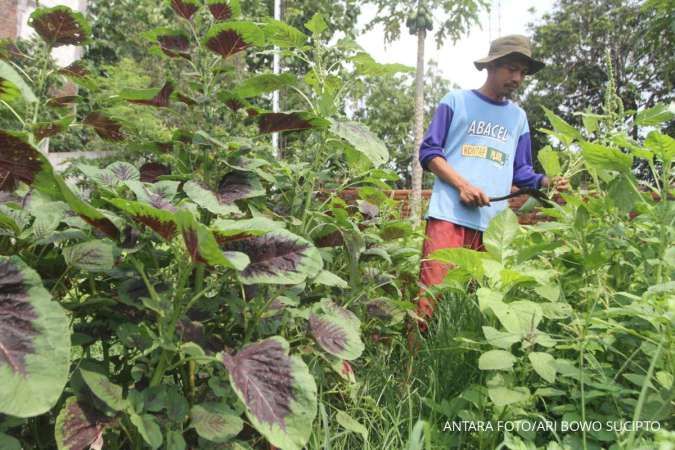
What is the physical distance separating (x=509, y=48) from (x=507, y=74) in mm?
122

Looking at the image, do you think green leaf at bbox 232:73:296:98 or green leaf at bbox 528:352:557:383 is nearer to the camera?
green leaf at bbox 528:352:557:383

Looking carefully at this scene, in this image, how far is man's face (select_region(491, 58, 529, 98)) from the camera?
100 inches

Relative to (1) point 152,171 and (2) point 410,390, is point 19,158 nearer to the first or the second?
(1) point 152,171

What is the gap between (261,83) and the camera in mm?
1394

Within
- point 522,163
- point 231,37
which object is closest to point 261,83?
point 231,37

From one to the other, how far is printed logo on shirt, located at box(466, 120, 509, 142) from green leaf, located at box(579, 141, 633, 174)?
51.7 inches

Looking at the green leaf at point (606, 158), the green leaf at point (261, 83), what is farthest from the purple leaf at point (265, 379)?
the green leaf at point (606, 158)

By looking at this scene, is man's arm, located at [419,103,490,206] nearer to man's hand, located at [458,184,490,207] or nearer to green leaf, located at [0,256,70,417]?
man's hand, located at [458,184,490,207]

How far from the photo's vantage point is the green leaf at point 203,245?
33.4 inches

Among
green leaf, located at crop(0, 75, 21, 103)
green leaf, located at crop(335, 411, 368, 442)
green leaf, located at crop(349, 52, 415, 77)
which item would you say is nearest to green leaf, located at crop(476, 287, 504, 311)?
green leaf, located at crop(335, 411, 368, 442)

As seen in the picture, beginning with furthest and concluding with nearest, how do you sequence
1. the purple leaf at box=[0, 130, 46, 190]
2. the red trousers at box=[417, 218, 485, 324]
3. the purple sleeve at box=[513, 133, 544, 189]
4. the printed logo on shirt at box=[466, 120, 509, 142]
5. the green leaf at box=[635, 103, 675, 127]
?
1. the purple sleeve at box=[513, 133, 544, 189]
2. the printed logo on shirt at box=[466, 120, 509, 142]
3. the red trousers at box=[417, 218, 485, 324]
4. the green leaf at box=[635, 103, 675, 127]
5. the purple leaf at box=[0, 130, 46, 190]

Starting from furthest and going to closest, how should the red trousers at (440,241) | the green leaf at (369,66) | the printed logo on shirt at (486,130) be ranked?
1. the printed logo on shirt at (486,130)
2. the red trousers at (440,241)
3. the green leaf at (369,66)

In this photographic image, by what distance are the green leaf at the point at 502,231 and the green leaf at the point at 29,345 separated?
1.03m

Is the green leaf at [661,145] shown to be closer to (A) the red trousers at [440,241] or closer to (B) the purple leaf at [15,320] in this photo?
(A) the red trousers at [440,241]
